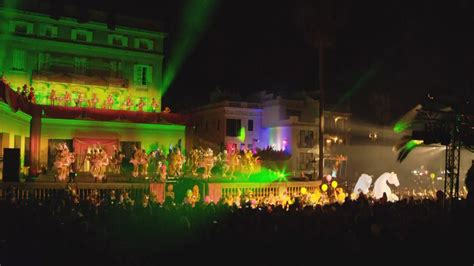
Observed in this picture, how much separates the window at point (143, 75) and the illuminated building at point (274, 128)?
5.80 meters

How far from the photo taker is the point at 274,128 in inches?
1464

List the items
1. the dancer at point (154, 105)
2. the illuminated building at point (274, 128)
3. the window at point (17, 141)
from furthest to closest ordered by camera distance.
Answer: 1. the illuminated building at point (274, 128)
2. the dancer at point (154, 105)
3. the window at point (17, 141)

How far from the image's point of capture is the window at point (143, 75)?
104 feet

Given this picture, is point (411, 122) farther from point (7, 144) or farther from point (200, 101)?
point (200, 101)

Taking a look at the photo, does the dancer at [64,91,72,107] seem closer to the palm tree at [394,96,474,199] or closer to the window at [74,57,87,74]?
the window at [74,57,87,74]

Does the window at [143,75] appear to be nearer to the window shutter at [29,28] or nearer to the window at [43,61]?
the window at [43,61]

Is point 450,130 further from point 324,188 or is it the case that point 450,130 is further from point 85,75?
point 85,75

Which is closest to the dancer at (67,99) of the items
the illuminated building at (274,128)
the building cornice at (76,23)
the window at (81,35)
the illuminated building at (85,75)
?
the illuminated building at (85,75)

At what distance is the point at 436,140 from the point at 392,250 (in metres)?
5.16

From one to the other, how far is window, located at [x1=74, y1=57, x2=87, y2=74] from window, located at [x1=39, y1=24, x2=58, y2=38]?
2011 millimetres

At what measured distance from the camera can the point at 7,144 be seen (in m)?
20.0

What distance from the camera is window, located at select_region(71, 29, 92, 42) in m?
29.3

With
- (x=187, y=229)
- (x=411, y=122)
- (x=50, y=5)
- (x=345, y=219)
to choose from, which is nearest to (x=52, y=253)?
(x=187, y=229)

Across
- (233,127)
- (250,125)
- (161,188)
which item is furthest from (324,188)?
(250,125)
